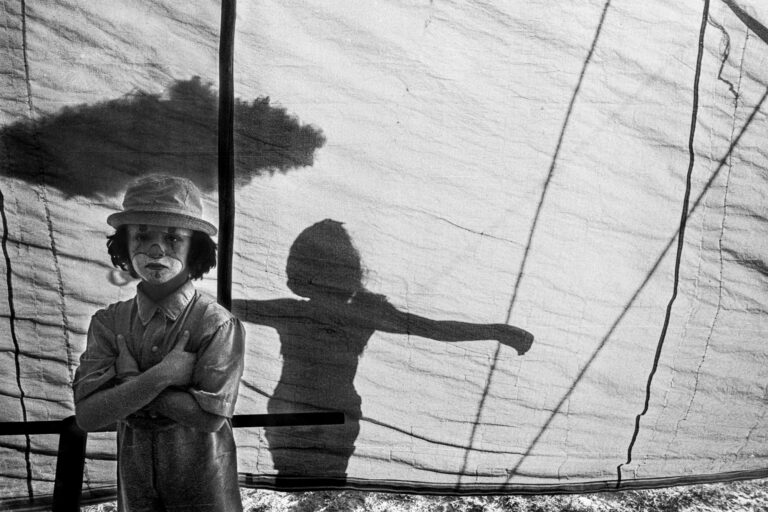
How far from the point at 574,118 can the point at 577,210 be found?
214 mm

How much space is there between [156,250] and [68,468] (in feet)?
1.55

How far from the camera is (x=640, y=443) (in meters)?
1.58

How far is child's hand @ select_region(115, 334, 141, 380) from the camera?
3.44 feet

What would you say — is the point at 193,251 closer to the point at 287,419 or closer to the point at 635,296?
the point at 287,419

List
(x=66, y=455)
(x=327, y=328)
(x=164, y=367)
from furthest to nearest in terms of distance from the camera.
Result: (x=327, y=328), (x=66, y=455), (x=164, y=367)

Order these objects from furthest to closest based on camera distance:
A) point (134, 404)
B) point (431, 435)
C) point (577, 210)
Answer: point (431, 435) → point (577, 210) → point (134, 404)

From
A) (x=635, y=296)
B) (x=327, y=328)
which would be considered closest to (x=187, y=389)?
(x=327, y=328)

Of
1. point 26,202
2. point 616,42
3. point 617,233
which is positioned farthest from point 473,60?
point 26,202

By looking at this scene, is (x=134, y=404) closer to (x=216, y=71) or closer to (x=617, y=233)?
(x=216, y=71)

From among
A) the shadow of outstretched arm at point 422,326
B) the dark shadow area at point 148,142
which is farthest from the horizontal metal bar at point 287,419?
the dark shadow area at point 148,142

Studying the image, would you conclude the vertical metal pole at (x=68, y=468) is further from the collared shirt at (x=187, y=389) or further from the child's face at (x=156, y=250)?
the child's face at (x=156, y=250)

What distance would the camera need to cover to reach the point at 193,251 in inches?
43.6

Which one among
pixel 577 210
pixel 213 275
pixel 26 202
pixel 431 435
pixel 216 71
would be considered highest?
pixel 216 71

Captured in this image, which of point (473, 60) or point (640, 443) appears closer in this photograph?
point (473, 60)
